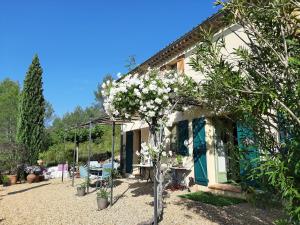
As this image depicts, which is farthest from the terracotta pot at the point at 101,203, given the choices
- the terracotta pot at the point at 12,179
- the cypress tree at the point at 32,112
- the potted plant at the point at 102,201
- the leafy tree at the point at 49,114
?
the leafy tree at the point at 49,114

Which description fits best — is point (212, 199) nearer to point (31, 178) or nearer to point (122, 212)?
point (122, 212)

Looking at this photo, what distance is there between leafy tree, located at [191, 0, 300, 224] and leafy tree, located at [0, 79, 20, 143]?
29893 millimetres

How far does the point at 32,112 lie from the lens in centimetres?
1809

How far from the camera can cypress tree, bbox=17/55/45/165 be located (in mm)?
17500

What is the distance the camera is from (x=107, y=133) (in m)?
22.2

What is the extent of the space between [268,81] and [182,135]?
742 cm

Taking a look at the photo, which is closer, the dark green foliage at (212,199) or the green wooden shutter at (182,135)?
the dark green foliage at (212,199)

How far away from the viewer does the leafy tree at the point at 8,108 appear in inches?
1185

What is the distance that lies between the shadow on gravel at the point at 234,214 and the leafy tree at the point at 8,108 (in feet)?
88.6

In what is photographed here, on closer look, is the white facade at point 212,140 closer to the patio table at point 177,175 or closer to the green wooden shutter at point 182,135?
the green wooden shutter at point 182,135

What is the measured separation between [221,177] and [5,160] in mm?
11395

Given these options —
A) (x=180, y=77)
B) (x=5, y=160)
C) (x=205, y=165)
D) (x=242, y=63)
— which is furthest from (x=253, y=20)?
(x=5, y=160)

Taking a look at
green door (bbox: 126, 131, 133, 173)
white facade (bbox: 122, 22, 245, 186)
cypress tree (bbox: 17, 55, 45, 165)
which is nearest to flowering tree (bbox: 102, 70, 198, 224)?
white facade (bbox: 122, 22, 245, 186)

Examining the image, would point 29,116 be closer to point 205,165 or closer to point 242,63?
point 205,165
